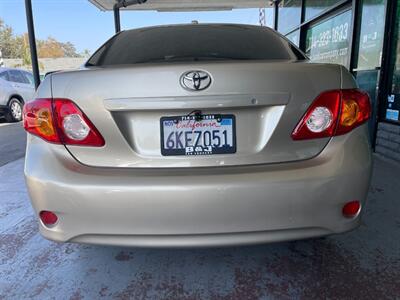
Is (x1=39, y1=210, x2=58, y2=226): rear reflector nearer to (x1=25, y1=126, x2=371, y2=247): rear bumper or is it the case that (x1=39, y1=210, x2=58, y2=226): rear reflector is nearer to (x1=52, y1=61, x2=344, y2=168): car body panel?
(x1=25, y1=126, x2=371, y2=247): rear bumper

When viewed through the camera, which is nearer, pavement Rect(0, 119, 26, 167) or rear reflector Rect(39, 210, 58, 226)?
rear reflector Rect(39, 210, 58, 226)

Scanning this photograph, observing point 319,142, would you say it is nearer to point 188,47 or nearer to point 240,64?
point 240,64

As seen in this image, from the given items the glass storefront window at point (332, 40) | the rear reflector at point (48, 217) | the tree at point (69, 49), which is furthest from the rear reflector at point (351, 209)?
the tree at point (69, 49)

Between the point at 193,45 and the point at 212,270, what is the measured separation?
4.54 ft

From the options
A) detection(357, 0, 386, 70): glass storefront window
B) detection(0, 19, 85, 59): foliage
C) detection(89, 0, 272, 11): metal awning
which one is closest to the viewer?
detection(357, 0, 386, 70): glass storefront window

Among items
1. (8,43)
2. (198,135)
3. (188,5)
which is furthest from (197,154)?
(8,43)

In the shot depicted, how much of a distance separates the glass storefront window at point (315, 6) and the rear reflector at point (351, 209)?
16.5 feet

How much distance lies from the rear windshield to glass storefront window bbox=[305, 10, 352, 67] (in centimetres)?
341

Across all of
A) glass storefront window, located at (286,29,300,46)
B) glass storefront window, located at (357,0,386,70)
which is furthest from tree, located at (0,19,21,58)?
glass storefront window, located at (357,0,386,70)

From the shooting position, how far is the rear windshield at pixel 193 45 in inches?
83.6

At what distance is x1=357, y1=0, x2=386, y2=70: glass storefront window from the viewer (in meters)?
4.42

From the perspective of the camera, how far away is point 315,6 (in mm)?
6770

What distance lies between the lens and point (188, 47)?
2252 mm

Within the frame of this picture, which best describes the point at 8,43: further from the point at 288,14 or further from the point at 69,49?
the point at 288,14
